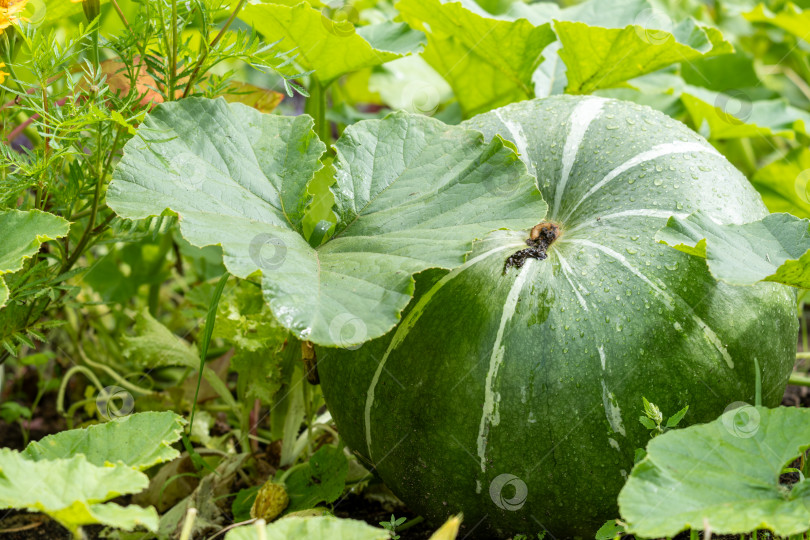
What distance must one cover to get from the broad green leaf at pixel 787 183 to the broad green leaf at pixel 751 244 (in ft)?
3.48

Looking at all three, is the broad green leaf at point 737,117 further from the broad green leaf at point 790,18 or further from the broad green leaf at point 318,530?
the broad green leaf at point 318,530

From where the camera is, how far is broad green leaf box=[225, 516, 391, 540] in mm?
1094

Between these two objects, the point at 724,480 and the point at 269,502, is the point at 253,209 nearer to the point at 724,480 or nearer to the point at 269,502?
the point at 269,502

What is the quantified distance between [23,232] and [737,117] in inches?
80.7

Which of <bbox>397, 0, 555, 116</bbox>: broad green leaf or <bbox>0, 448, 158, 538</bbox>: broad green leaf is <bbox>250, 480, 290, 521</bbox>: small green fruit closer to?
<bbox>0, 448, 158, 538</bbox>: broad green leaf

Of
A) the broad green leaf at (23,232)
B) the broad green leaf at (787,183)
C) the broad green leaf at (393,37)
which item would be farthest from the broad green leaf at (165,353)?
the broad green leaf at (787,183)

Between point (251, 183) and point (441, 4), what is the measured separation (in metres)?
0.84

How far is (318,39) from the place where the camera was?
6.35 feet

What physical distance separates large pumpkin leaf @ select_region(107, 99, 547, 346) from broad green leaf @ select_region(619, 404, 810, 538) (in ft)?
1.40

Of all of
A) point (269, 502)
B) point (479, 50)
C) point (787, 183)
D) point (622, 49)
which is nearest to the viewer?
point (269, 502)

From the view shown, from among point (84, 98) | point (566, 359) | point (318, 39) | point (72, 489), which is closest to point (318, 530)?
point (72, 489)

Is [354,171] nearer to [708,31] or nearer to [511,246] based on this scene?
[511,246]

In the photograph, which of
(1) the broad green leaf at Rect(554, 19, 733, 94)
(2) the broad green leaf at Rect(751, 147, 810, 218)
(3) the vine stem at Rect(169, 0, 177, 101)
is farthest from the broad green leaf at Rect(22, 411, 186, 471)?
(2) the broad green leaf at Rect(751, 147, 810, 218)

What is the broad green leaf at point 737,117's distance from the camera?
2.37 meters
